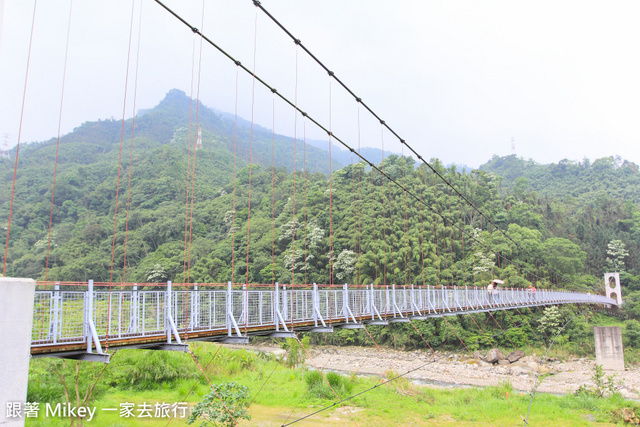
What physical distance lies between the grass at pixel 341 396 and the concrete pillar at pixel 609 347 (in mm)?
8255

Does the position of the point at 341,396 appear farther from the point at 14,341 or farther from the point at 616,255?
the point at 616,255

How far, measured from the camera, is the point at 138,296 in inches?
206

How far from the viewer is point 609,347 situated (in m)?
21.5

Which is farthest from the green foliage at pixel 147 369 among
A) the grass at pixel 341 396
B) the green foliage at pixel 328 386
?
the green foliage at pixel 328 386

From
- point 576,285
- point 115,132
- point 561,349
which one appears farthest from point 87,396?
point 115,132

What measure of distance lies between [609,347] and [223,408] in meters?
20.1

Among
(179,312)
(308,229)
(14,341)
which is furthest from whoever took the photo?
(308,229)

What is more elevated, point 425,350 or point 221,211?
point 221,211

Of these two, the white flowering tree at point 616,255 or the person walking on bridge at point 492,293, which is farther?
the white flowering tree at point 616,255

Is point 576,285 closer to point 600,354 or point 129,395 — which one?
point 600,354

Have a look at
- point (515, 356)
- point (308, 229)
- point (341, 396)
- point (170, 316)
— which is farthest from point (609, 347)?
point (170, 316)

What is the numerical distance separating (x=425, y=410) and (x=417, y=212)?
62.4 feet

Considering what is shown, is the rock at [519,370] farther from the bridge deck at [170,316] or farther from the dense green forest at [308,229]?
the bridge deck at [170,316]

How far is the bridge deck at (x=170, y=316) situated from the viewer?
443cm
